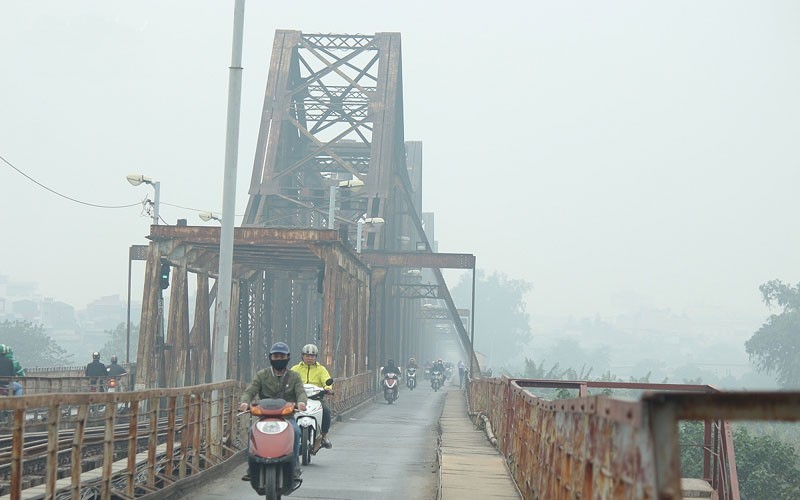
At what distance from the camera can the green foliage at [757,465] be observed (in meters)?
28.6

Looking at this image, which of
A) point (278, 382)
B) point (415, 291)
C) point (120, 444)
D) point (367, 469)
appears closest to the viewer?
point (278, 382)

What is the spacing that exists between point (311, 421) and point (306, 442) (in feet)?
0.91

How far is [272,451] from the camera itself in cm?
949

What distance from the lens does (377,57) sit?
168 feet

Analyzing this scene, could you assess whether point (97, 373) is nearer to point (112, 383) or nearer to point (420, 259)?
point (112, 383)

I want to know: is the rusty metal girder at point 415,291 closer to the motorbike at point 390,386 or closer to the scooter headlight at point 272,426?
the motorbike at point 390,386

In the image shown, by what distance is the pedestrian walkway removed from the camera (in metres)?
11.1

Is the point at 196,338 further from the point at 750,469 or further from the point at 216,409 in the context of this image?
the point at 216,409

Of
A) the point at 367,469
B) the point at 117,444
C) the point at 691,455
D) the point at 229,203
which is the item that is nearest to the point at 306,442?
the point at 367,469

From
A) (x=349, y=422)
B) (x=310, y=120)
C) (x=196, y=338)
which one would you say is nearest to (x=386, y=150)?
(x=310, y=120)

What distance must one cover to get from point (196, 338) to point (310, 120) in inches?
786

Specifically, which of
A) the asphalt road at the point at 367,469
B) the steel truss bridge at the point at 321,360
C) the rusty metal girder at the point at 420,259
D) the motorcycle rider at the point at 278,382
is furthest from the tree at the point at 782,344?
the motorcycle rider at the point at 278,382

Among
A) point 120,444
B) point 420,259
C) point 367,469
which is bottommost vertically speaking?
point 367,469

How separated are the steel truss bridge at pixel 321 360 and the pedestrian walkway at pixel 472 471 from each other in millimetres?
294
